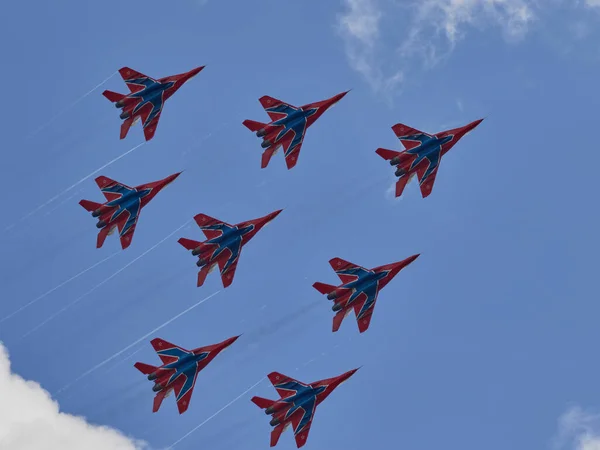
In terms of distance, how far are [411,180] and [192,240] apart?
774 inches

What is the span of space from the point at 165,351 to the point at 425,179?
88.7 ft

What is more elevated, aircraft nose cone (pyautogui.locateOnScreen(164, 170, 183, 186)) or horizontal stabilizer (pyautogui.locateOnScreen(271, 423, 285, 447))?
aircraft nose cone (pyautogui.locateOnScreen(164, 170, 183, 186))

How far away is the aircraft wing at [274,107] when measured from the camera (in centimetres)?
15588

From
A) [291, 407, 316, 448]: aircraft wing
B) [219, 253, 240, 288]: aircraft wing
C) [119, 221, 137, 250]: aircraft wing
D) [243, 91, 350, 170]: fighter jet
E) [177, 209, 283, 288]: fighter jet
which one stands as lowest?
[291, 407, 316, 448]: aircraft wing

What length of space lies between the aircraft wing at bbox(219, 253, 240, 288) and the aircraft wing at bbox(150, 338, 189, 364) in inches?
288

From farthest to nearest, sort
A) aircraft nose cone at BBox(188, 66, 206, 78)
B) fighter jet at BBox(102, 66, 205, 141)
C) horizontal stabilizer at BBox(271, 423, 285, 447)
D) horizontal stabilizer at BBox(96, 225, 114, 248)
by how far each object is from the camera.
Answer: aircraft nose cone at BBox(188, 66, 206, 78) < fighter jet at BBox(102, 66, 205, 141) < horizontal stabilizer at BBox(96, 225, 114, 248) < horizontal stabilizer at BBox(271, 423, 285, 447)

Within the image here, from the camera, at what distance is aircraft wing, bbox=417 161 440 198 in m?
155

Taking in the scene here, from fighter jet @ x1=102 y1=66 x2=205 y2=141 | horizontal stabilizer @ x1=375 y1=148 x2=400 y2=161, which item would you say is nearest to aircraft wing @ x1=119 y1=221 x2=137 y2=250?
fighter jet @ x1=102 y1=66 x2=205 y2=141

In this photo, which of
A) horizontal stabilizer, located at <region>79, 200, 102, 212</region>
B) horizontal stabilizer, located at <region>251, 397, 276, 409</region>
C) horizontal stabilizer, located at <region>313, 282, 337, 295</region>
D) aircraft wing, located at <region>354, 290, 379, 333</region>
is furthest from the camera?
aircraft wing, located at <region>354, 290, 379, 333</region>

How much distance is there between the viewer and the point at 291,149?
512 feet

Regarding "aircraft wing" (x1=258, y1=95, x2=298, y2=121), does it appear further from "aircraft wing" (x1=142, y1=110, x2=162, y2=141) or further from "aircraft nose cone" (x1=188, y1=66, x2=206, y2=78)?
"aircraft wing" (x1=142, y1=110, x2=162, y2=141)

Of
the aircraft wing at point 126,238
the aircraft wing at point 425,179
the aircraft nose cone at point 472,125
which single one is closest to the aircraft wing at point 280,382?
the aircraft wing at point 126,238

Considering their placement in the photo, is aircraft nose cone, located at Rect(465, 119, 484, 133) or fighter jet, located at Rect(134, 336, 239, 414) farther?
aircraft nose cone, located at Rect(465, 119, 484, 133)

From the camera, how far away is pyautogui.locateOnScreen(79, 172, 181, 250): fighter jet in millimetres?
154375
